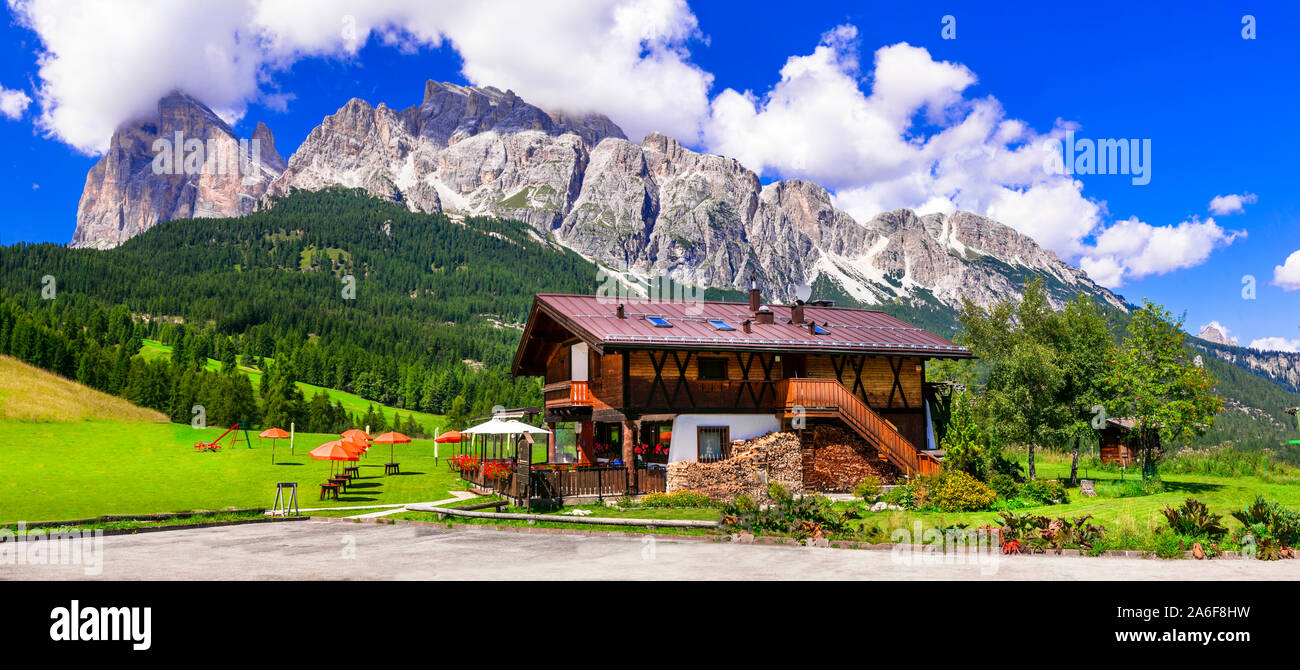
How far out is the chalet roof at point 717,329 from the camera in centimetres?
2872

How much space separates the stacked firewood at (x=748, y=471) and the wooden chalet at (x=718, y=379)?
2.39 ft

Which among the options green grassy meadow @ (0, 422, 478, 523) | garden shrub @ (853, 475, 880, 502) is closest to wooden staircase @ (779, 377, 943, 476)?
garden shrub @ (853, 475, 880, 502)

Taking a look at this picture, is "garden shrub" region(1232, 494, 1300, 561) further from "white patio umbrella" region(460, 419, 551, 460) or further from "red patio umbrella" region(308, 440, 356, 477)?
"red patio umbrella" region(308, 440, 356, 477)

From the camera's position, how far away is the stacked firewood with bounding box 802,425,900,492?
29469 mm

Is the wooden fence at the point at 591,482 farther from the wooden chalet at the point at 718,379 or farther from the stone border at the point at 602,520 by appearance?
the stone border at the point at 602,520

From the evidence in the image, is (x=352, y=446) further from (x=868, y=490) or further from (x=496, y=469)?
(x=868, y=490)

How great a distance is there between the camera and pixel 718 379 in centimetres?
3002

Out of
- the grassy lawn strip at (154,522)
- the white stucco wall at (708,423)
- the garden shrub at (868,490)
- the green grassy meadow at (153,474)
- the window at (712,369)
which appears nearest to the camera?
the grassy lawn strip at (154,522)

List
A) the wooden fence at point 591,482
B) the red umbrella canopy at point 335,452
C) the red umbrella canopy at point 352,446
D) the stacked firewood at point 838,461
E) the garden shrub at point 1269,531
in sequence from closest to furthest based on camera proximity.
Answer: the garden shrub at point 1269,531, the wooden fence at point 591,482, the stacked firewood at point 838,461, the red umbrella canopy at point 335,452, the red umbrella canopy at point 352,446

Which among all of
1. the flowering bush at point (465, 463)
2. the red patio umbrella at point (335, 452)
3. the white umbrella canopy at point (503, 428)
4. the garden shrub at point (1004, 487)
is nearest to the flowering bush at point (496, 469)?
the white umbrella canopy at point (503, 428)

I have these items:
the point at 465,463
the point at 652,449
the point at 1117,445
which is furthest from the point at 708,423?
the point at 1117,445
